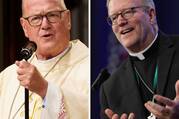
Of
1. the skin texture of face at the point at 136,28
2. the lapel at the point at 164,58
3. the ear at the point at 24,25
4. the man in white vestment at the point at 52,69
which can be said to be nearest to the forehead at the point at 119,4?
the skin texture of face at the point at 136,28

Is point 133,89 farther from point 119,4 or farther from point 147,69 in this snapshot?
point 119,4

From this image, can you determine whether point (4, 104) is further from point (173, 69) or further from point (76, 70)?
point (173, 69)

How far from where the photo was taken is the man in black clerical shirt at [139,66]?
2.64 metres

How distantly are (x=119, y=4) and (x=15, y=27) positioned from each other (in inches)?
33.6

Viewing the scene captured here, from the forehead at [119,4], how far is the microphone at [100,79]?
340mm

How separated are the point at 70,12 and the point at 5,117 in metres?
0.80

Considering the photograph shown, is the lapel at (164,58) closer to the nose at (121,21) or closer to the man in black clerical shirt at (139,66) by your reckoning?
the man in black clerical shirt at (139,66)

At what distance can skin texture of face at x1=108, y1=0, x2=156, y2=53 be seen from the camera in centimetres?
271

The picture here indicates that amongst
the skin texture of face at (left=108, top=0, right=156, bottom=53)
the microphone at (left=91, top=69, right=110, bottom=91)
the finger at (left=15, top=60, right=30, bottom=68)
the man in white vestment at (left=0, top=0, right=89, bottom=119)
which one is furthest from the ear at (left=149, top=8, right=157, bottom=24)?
the finger at (left=15, top=60, right=30, bottom=68)

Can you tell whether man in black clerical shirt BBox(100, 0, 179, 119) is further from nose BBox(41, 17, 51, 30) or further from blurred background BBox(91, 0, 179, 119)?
nose BBox(41, 17, 51, 30)

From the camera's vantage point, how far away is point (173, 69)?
8.63 feet

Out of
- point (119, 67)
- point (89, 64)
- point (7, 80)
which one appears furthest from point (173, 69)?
point (7, 80)

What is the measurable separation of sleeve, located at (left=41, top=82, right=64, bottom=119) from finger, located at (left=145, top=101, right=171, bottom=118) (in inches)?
25.1

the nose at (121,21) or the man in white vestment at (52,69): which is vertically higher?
the nose at (121,21)
